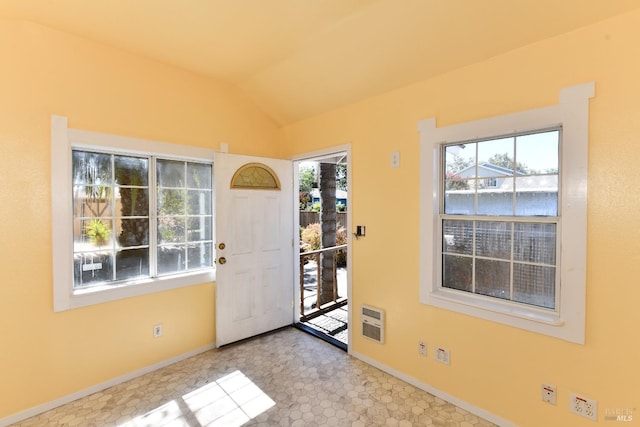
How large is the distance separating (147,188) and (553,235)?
3.24 meters

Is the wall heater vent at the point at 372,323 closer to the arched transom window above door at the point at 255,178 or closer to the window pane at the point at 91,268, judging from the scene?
the arched transom window above door at the point at 255,178

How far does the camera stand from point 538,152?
75.4 inches

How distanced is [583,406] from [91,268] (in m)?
3.60

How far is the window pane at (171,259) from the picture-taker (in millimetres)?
2852

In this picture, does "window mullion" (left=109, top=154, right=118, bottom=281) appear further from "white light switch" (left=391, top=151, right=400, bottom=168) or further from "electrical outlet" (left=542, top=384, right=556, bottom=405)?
"electrical outlet" (left=542, top=384, right=556, bottom=405)

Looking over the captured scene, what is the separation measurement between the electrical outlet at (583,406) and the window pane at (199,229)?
3.18 metres

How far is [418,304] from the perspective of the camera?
2455 millimetres

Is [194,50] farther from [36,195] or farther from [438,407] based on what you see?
[438,407]

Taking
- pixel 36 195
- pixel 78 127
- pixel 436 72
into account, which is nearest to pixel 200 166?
pixel 78 127

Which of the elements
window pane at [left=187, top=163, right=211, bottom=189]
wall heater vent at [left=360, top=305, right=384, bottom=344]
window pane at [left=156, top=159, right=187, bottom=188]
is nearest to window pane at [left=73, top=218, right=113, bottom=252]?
window pane at [left=156, top=159, right=187, bottom=188]

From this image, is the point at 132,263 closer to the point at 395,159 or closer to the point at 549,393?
the point at 395,159

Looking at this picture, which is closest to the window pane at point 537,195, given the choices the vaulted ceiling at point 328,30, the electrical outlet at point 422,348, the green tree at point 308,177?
the vaulted ceiling at point 328,30

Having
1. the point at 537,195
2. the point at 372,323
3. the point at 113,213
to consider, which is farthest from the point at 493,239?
the point at 113,213

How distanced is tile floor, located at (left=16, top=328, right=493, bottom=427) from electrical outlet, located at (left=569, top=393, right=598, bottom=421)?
0.56 metres
